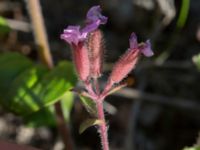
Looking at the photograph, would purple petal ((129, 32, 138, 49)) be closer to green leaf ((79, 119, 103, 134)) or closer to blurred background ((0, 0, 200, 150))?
green leaf ((79, 119, 103, 134))

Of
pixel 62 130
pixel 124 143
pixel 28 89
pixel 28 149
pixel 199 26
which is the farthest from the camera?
pixel 199 26

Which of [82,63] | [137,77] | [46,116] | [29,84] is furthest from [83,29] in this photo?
[137,77]

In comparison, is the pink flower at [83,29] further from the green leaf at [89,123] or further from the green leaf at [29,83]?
the green leaf at [29,83]

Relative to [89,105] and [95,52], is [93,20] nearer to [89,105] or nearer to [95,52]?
[95,52]

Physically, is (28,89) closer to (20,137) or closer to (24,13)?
(20,137)

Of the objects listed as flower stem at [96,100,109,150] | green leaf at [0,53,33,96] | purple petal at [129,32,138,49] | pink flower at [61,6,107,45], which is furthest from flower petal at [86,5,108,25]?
green leaf at [0,53,33,96]

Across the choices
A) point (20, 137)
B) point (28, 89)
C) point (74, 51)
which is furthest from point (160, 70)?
point (74, 51)
